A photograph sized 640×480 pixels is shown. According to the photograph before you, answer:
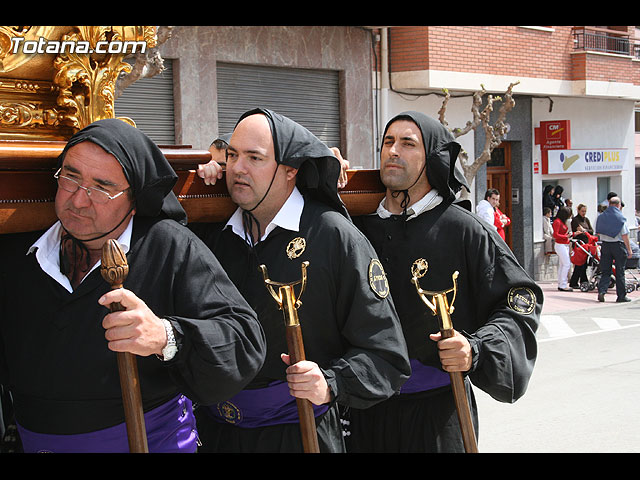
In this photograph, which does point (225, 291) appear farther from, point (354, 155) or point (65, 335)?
point (354, 155)

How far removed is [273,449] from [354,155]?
11766 mm

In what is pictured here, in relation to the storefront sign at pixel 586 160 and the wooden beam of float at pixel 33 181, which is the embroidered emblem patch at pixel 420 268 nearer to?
the wooden beam of float at pixel 33 181

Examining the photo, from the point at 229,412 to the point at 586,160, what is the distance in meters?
17.8

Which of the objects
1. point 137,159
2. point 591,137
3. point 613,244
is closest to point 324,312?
point 137,159

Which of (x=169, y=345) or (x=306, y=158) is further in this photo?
(x=306, y=158)

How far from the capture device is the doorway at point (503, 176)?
18.2 m

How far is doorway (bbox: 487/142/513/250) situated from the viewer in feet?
59.8

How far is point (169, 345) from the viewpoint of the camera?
2311mm

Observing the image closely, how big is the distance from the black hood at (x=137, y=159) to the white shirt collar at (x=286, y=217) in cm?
55

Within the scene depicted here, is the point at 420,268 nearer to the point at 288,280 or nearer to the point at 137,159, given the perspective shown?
the point at 288,280

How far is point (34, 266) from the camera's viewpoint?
2.57 m

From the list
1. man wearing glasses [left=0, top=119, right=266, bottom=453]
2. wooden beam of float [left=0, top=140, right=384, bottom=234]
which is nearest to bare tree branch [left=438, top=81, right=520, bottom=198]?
wooden beam of float [left=0, top=140, right=384, bottom=234]

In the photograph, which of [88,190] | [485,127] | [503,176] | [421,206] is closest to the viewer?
[88,190]

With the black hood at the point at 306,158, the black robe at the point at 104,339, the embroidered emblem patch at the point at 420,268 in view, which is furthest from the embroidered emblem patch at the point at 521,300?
the black robe at the point at 104,339
